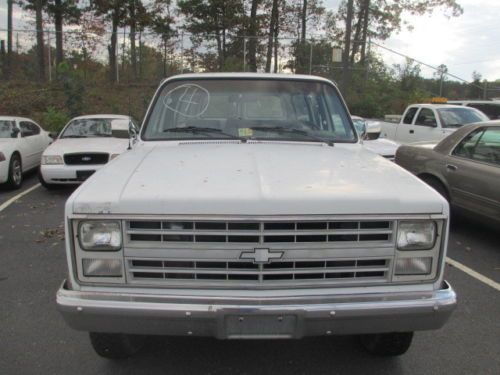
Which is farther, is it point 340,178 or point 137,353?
point 137,353

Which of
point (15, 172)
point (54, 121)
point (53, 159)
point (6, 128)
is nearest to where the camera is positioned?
point (53, 159)

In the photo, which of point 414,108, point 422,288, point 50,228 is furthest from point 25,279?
point 414,108

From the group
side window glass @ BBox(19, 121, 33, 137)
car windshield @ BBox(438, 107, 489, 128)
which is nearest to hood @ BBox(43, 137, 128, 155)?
side window glass @ BBox(19, 121, 33, 137)

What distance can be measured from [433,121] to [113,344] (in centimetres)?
1046

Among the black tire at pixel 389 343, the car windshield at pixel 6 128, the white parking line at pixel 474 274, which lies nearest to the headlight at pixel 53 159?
the car windshield at pixel 6 128

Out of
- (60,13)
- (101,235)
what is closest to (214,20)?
(60,13)

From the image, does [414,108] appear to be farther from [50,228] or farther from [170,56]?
[170,56]

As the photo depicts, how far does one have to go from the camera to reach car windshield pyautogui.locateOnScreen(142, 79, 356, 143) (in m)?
4.00

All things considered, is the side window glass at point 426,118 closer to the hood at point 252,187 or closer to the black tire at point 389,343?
the hood at point 252,187

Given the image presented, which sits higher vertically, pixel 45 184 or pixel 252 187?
pixel 252 187

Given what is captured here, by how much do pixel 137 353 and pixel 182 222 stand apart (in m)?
1.38

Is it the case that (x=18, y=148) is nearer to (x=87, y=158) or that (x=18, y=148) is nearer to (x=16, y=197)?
(x=16, y=197)

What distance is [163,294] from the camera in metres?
2.53

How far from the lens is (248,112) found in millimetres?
4121
